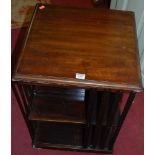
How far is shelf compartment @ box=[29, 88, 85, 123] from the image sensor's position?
1.28 meters

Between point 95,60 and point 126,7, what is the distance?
0.93m

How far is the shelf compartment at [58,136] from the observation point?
1.45 metres

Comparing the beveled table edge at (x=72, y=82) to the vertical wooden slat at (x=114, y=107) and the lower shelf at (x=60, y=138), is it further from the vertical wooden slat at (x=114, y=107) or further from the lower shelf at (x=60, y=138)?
the lower shelf at (x=60, y=138)

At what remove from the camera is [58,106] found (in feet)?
4.41

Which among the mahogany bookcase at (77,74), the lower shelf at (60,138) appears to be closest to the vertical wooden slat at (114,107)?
the mahogany bookcase at (77,74)

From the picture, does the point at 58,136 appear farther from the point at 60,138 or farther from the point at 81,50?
the point at 81,50

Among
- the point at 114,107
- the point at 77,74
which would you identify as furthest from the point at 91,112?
the point at 77,74

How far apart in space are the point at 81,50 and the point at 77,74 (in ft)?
0.43

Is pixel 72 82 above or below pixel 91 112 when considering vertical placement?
above

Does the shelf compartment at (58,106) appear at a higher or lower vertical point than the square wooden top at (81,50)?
lower

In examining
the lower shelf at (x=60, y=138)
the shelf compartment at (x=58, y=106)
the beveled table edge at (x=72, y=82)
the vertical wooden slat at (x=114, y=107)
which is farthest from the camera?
the lower shelf at (x=60, y=138)

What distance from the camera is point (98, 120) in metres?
1.21
